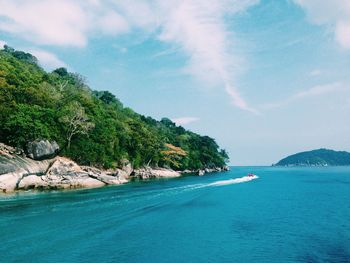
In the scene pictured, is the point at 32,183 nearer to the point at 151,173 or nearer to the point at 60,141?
the point at 60,141

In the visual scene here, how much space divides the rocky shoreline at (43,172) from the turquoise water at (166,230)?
4.36 meters

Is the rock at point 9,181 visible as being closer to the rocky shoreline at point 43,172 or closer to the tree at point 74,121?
the rocky shoreline at point 43,172

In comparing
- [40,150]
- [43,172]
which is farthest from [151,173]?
[43,172]

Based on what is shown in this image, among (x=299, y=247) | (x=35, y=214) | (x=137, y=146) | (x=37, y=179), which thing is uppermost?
(x=137, y=146)

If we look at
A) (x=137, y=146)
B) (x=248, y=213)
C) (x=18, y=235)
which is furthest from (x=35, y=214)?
(x=137, y=146)

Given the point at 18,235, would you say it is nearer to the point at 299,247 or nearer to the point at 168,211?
the point at 168,211

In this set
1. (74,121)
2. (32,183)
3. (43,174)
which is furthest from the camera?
(74,121)

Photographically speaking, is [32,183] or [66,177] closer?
[32,183]

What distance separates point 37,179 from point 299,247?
37459 millimetres

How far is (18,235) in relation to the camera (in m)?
23.2

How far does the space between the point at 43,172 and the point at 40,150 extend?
12.5 feet

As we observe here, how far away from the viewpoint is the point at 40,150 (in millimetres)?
50312

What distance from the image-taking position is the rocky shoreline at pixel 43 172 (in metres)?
43.0

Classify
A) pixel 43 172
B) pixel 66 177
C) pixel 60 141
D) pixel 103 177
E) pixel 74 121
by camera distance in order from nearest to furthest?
pixel 43 172
pixel 66 177
pixel 103 177
pixel 60 141
pixel 74 121
